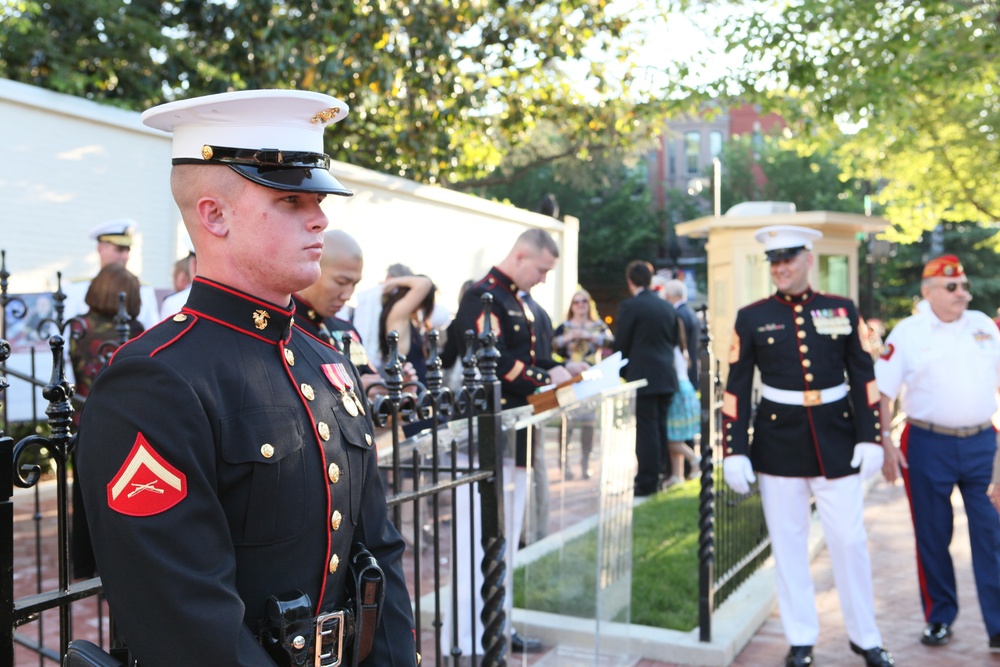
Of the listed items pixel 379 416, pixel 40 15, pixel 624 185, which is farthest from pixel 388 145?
pixel 624 185

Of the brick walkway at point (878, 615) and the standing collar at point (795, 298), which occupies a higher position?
the standing collar at point (795, 298)

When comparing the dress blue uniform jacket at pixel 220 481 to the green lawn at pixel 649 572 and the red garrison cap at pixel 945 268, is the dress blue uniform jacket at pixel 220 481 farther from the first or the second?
the red garrison cap at pixel 945 268

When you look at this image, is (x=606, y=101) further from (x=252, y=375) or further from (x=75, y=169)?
(x=252, y=375)

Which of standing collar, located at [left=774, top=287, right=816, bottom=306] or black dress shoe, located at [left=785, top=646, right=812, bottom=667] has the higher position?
standing collar, located at [left=774, top=287, right=816, bottom=306]

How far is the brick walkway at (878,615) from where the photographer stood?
5.18 metres

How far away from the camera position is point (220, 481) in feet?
5.82

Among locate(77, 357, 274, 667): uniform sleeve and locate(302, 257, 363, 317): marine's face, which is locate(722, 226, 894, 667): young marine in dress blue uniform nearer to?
locate(302, 257, 363, 317): marine's face

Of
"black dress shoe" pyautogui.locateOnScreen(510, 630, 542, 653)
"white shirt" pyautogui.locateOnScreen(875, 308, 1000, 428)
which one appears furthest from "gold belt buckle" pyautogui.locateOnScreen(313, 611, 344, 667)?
"white shirt" pyautogui.locateOnScreen(875, 308, 1000, 428)

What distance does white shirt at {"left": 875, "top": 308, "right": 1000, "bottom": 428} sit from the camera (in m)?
5.51

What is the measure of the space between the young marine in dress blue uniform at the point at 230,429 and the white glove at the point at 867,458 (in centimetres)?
360

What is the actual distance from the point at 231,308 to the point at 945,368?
4663 mm

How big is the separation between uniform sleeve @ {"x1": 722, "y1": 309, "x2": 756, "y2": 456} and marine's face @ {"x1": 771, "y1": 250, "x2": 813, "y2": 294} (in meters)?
0.26

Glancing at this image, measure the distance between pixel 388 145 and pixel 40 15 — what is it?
5.24 m

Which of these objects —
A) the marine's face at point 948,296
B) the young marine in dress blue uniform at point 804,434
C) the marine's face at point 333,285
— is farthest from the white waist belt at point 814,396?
the marine's face at point 333,285
